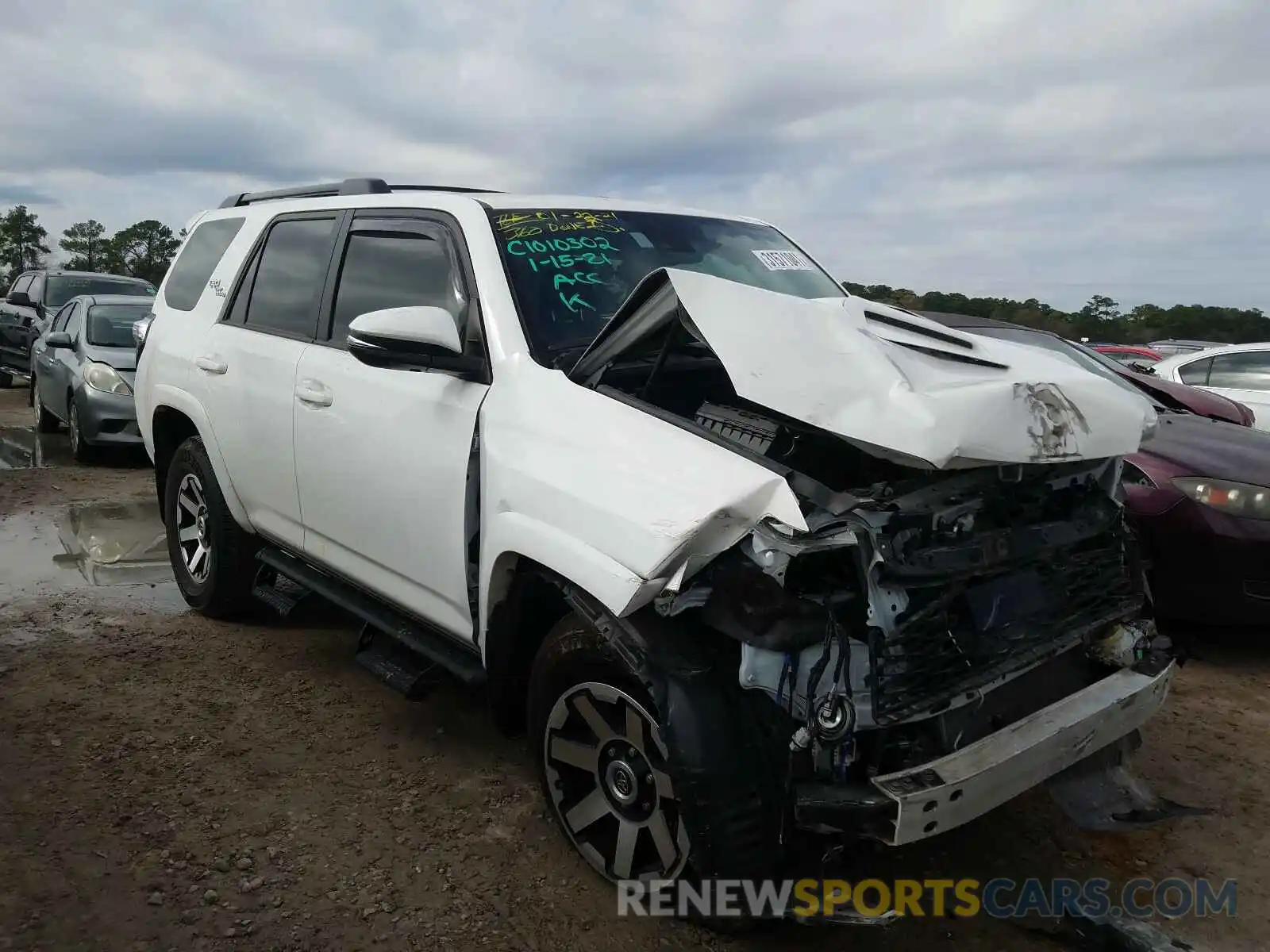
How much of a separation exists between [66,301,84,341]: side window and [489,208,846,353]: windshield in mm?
7963

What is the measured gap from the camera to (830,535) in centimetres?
224

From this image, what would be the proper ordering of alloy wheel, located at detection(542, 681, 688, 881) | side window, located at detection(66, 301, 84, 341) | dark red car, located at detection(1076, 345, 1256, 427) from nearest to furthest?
alloy wheel, located at detection(542, 681, 688, 881), dark red car, located at detection(1076, 345, 1256, 427), side window, located at detection(66, 301, 84, 341)

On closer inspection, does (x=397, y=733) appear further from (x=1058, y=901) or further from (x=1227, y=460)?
(x=1227, y=460)

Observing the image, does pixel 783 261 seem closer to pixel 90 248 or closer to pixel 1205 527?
pixel 1205 527

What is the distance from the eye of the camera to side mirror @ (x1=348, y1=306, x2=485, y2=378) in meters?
2.93

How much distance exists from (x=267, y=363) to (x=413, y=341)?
1437 mm

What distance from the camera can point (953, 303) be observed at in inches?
457

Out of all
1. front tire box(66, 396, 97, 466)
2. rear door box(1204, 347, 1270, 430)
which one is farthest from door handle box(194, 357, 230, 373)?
rear door box(1204, 347, 1270, 430)

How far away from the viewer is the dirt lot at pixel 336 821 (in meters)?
2.69

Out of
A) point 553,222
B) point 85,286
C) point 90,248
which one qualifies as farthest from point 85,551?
point 90,248

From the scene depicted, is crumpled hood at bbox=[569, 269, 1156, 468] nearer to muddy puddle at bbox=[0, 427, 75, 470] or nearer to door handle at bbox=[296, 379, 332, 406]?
door handle at bbox=[296, 379, 332, 406]

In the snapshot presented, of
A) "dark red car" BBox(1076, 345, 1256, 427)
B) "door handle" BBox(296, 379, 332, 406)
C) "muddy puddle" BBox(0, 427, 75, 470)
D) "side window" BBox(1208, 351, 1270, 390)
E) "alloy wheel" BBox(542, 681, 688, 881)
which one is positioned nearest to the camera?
"alloy wheel" BBox(542, 681, 688, 881)

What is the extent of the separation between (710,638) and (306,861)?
1.44 m

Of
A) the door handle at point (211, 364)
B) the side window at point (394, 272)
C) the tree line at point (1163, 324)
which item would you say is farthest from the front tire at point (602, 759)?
the tree line at point (1163, 324)
